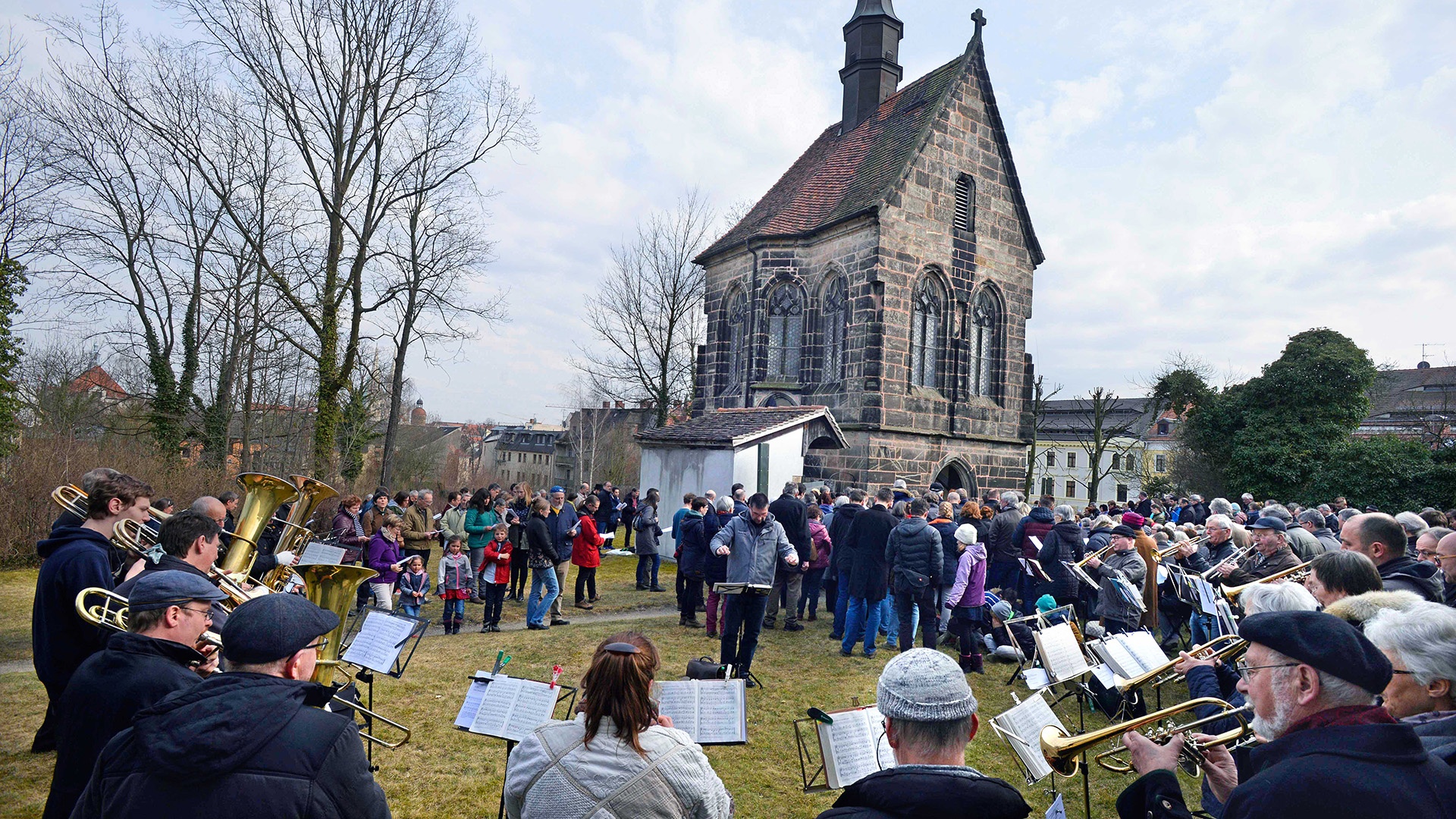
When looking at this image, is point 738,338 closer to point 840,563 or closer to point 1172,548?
point 840,563

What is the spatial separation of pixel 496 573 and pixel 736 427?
25.9ft

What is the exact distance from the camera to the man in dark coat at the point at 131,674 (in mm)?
2936

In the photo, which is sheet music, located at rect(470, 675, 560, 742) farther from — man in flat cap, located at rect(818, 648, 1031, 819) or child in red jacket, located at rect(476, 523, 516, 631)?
child in red jacket, located at rect(476, 523, 516, 631)

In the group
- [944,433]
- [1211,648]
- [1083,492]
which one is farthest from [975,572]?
[1083,492]

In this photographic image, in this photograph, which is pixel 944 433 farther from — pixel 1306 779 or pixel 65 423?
pixel 65 423

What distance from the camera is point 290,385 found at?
24969 mm

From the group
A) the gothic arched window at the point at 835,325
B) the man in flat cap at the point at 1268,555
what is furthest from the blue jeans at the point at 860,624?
the gothic arched window at the point at 835,325

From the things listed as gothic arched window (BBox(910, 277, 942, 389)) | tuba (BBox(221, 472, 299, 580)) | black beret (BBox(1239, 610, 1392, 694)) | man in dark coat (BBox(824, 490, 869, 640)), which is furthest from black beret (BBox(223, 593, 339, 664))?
gothic arched window (BBox(910, 277, 942, 389))

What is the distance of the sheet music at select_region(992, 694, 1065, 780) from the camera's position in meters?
4.21

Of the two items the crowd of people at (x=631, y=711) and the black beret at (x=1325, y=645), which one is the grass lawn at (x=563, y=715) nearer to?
the crowd of people at (x=631, y=711)

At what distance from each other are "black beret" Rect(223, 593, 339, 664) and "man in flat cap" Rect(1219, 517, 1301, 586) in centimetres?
746

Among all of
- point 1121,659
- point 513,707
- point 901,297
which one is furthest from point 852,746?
point 901,297

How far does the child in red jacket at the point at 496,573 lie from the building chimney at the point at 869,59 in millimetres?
19581

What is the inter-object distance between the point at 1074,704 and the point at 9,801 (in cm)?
938
